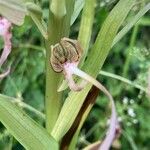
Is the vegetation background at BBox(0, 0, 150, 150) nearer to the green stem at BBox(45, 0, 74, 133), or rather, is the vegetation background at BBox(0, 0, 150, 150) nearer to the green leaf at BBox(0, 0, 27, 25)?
the green stem at BBox(45, 0, 74, 133)

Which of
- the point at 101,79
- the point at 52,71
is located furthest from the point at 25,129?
the point at 101,79

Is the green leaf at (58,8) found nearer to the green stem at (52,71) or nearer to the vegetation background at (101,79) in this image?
the green stem at (52,71)

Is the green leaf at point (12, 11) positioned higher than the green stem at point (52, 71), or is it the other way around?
the green leaf at point (12, 11)

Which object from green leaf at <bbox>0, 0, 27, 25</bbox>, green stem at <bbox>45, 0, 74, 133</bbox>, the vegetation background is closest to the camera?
green leaf at <bbox>0, 0, 27, 25</bbox>

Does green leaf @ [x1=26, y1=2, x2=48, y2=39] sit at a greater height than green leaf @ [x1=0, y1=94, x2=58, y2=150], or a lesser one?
greater

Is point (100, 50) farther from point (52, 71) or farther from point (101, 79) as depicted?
point (101, 79)

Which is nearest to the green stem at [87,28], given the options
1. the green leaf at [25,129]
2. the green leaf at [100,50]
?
the green leaf at [100,50]

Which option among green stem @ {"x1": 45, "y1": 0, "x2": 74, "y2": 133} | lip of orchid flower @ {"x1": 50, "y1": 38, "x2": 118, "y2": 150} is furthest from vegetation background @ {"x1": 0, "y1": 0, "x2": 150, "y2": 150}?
lip of orchid flower @ {"x1": 50, "y1": 38, "x2": 118, "y2": 150}
